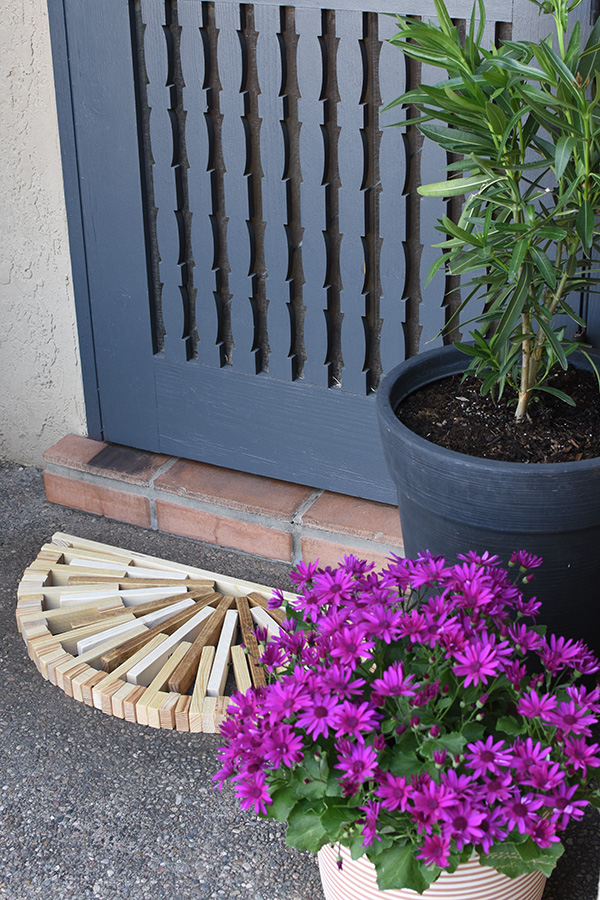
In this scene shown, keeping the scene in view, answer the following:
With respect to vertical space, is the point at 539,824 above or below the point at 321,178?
below

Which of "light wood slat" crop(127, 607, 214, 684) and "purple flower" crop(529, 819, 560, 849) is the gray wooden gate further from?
"purple flower" crop(529, 819, 560, 849)

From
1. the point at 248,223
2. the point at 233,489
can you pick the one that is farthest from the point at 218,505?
the point at 248,223

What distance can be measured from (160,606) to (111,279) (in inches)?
35.6

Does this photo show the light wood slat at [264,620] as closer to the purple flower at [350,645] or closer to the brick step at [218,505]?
the brick step at [218,505]

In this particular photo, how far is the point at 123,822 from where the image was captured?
5.97ft

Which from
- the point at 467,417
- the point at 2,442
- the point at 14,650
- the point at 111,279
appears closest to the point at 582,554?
the point at 467,417

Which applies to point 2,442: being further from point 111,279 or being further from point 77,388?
point 111,279

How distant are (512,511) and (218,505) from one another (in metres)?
1.07

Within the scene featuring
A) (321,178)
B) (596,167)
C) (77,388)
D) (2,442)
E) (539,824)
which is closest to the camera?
(539,824)

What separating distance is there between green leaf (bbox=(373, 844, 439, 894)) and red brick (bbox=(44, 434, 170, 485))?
155cm

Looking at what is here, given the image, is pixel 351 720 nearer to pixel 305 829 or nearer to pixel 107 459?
pixel 305 829

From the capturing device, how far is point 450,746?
4.27ft

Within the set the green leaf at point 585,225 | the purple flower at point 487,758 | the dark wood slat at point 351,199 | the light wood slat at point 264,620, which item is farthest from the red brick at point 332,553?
the purple flower at point 487,758

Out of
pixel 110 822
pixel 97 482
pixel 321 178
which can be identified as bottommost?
pixel 110 822
